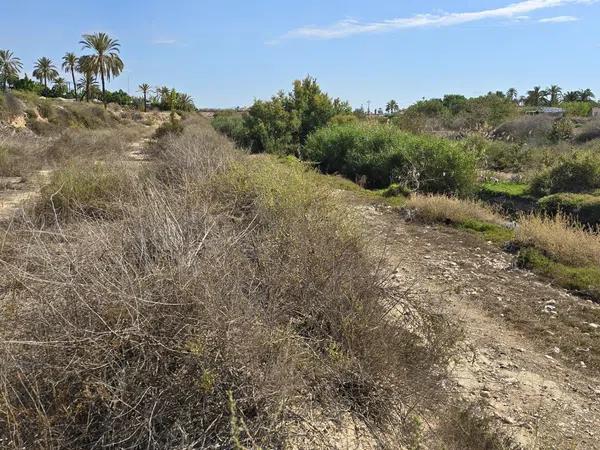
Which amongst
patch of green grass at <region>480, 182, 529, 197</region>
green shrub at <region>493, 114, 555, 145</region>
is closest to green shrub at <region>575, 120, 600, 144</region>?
green shrub at <region>493, 114, 555, 145</region>

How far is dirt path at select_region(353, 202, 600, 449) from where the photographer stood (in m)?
4.09

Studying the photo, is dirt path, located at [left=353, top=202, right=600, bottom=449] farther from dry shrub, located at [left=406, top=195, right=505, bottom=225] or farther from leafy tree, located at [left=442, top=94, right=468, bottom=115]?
leafy tree, located at [left=442, top=94, right=468, bottom=115]

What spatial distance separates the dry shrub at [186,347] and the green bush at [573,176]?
13.7m

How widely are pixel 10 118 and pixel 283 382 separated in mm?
33200

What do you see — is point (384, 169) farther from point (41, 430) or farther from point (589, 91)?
point (589, 91)

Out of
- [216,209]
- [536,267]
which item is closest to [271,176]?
[216,209]

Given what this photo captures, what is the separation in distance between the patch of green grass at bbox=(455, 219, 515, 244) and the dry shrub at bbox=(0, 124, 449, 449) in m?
6.14

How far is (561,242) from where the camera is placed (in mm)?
8469

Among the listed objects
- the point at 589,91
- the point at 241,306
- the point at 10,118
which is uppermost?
the point at 589,91

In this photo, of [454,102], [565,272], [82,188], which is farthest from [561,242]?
[454,102]

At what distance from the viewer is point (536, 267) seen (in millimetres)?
8016

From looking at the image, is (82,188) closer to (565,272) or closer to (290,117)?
(565,272)

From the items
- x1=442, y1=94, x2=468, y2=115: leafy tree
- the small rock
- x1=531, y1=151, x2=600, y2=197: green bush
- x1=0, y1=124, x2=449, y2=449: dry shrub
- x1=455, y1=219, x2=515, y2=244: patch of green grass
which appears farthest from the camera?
x1=442, y1=94, x2=468, y2=115: leafy tree

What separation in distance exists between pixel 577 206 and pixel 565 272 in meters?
6.40
